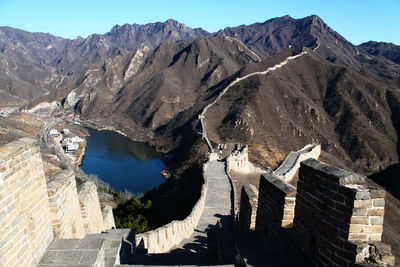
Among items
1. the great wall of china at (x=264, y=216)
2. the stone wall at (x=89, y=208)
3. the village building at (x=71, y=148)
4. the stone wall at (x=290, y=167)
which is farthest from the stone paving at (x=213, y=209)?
the village building at (x=71, y=148)

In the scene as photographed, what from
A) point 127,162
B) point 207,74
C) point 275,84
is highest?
point 207,74

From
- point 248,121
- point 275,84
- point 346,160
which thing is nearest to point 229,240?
point 248,121

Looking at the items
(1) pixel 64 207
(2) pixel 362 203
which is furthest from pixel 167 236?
(2) pixel 362 203

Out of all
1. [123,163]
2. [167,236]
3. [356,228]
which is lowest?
[123,163]

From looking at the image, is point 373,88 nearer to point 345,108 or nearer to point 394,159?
point 345,108

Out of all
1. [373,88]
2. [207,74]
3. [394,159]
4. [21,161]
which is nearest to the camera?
[21,161]

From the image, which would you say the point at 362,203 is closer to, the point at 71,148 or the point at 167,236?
the point at 167,236
